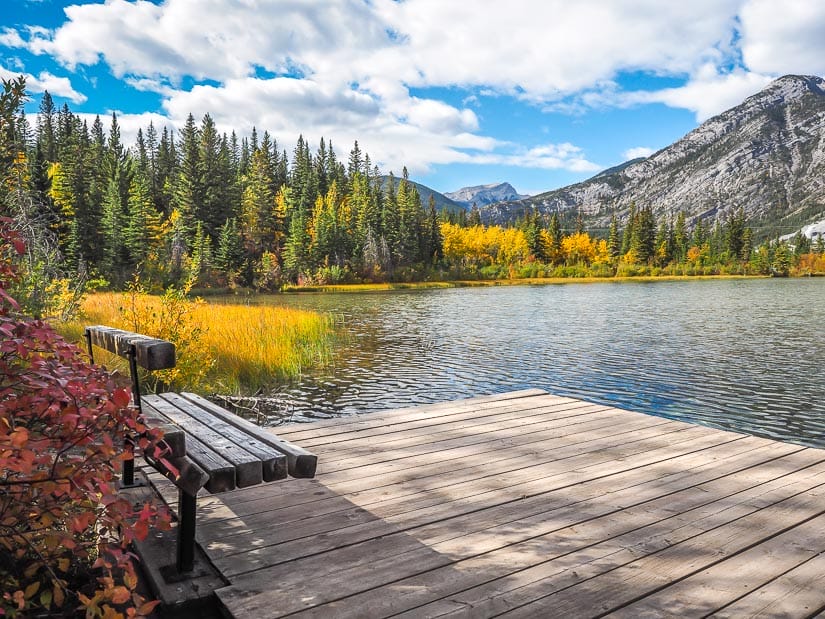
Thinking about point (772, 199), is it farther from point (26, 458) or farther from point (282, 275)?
point (26, 458)

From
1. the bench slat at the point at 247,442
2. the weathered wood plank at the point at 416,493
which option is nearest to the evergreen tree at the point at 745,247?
the weathered wood plank at the point at 416,493

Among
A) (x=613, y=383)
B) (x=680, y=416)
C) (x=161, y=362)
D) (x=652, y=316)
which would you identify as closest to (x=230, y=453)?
(x=161, y=362)

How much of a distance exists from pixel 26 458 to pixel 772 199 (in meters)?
225

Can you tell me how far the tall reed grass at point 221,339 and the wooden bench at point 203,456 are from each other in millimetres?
4507

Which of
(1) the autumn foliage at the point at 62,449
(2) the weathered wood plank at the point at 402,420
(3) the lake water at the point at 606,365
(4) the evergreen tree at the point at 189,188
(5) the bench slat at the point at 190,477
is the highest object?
(4) the evergreen tree at the point at 189,188

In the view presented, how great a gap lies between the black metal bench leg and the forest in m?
32.0

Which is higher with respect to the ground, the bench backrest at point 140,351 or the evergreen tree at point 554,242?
the evergreen tree at point 554,242

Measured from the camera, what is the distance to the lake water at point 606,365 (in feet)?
28.6

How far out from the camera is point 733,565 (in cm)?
244

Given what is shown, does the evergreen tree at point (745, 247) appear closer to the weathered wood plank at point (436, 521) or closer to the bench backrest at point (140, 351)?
the weathered wood plank at point (436, 521)

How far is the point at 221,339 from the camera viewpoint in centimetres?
965

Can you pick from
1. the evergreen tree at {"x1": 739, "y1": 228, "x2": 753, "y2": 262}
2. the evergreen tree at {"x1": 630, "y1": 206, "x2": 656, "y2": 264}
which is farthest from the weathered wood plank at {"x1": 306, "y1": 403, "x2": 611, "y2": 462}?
the evergreen tree at {"x1": 739, "y1": 228, "x2": 753, "y2": 262}

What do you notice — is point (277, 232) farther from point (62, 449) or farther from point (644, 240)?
point (62, 449)

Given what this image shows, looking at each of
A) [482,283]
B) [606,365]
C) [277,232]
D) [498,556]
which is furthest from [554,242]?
[498,556]
